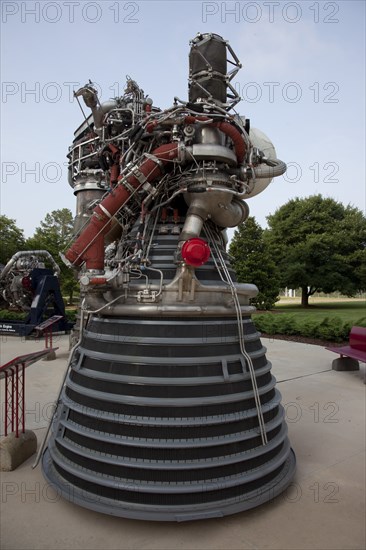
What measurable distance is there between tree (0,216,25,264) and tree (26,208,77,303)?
1.08m

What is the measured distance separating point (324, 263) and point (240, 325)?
34643 millimetres

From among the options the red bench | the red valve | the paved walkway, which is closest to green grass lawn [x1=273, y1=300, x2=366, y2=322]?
the red bench

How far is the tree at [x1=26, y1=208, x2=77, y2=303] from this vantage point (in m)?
39.5

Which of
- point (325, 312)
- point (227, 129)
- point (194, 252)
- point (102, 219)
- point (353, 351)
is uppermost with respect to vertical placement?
point (227, 129)

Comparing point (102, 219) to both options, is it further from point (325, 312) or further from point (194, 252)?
point (325, 312)

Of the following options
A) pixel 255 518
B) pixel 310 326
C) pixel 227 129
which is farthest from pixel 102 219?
pixel 310 326

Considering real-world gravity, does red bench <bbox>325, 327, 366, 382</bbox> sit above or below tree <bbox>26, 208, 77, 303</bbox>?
below

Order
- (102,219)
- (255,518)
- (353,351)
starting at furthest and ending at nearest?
(353,351) < (102,219) < (255,518)

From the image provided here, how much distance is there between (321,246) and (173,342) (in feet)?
116

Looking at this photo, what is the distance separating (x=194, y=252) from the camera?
4.05 metres

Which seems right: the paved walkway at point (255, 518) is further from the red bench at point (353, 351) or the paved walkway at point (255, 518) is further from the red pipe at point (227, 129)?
the red bench at point (353, 351)

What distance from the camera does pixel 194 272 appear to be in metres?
4.38

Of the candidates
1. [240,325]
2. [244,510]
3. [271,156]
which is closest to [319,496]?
[244,510]

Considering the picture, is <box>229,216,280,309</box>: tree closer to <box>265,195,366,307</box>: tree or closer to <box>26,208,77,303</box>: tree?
<box>265,195,366,307</box>: tree
